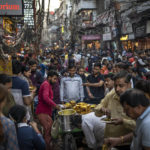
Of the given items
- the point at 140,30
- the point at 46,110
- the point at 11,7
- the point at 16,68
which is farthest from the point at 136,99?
the point at 140,30

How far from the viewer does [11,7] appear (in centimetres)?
902

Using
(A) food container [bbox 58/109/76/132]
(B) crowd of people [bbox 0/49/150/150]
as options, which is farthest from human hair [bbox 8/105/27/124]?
(A) food container [bbox 58/109/76/132]

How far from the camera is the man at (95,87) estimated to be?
6.36 meters

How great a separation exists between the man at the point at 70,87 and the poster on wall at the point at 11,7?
15.1 feet

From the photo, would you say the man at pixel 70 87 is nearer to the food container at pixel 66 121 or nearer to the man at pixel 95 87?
the man at pixel 95 87

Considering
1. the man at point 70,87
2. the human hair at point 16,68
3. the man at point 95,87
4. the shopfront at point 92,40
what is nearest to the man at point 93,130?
the human hair at point 16,68

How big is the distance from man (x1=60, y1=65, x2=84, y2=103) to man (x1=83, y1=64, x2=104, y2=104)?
15.8 inches

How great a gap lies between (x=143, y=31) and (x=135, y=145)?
19210mm

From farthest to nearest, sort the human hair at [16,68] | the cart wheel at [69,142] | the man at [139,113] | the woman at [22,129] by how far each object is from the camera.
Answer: the human hair at [16,68]
the cart wheel at [69,142]
the woman at [22,129]
the man at [139,113]

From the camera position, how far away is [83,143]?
4375mm

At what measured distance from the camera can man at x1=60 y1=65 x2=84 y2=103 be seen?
591cm

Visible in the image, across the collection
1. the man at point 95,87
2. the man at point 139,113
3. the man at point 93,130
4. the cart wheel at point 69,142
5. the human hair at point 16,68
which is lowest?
the cart wheel at point 69,142

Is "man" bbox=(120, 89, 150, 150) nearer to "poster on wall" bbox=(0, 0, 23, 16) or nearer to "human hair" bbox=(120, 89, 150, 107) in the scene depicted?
"human hair" bbox=(120, 89, 150, 107)

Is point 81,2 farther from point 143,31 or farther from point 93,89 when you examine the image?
point 93,89
